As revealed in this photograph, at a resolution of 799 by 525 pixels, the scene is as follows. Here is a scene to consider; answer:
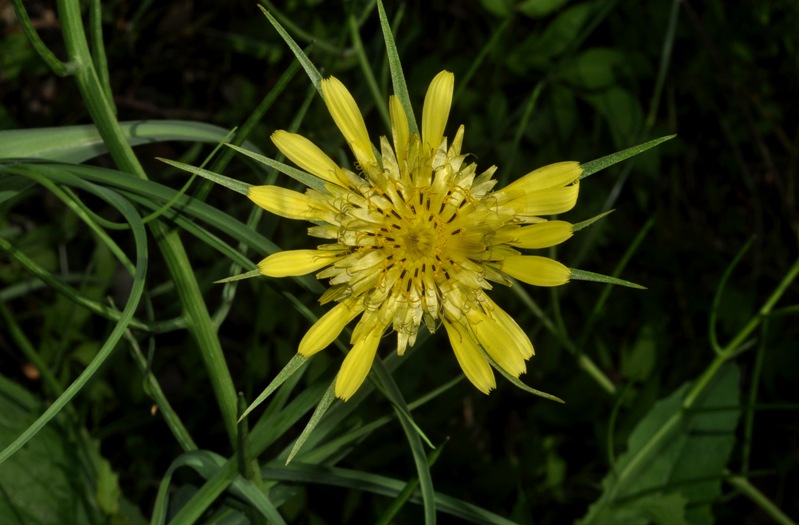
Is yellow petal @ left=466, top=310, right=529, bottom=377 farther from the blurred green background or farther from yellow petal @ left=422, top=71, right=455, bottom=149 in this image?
the blurred green background

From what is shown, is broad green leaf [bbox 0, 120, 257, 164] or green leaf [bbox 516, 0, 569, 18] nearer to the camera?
broad green leaf [bbox 0, 120, 257, 164]

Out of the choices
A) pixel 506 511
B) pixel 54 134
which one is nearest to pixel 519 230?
pixel 54 134

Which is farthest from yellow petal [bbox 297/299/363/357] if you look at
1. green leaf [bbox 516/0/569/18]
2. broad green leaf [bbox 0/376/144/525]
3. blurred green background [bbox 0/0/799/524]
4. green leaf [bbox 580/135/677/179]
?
green leaf [bbox 516/0/569/18]

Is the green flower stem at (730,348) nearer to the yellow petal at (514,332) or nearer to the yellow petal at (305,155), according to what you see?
the yellow petal at (514,332)

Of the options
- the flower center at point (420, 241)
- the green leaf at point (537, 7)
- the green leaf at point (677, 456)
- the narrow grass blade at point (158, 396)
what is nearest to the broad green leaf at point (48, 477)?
the narrow grass blade at point (158, 396)

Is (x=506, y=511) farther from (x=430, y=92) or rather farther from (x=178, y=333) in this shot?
(x=430, y=92)

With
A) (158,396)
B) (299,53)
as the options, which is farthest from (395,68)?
(158,396)

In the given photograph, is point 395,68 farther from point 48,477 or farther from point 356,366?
point 48,477
